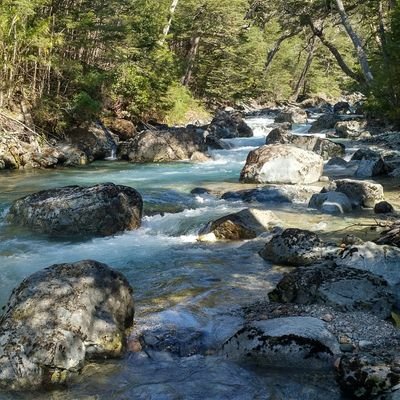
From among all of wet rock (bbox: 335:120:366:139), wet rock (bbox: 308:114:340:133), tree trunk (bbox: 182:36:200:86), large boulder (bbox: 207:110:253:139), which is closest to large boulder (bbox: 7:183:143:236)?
large boulder (bbox: 207:110:253:139)

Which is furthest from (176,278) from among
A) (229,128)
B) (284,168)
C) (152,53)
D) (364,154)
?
(229,128)

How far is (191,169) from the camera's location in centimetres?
1512

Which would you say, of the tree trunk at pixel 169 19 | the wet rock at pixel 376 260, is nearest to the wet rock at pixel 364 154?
the wet rock at pixel 376 260

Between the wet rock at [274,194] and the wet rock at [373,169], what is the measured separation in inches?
96.4

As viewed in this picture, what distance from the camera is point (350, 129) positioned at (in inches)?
804

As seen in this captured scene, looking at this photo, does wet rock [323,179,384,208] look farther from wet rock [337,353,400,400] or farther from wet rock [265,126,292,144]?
wet rock [265,126,292,144]

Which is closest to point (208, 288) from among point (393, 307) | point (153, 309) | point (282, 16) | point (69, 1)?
point (153, 309)

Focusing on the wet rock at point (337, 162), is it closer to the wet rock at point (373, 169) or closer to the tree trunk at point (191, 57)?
the wet rock at point (373, 169)

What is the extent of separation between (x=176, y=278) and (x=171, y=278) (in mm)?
61

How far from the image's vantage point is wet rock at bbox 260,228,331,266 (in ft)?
20.6

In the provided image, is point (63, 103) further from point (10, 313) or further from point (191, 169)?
point (10, 313)

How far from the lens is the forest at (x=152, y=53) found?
16078 millimetres

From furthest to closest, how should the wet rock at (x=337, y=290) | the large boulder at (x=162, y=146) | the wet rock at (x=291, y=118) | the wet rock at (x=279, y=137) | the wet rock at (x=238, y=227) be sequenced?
the wet rock at (x=291, y=118)
the wet rock at (x=279, y=137)
the large boulder at (x=162, y=146)
the wet rock at (x=238, y=227)
the wet rock at (x=337, y=290)

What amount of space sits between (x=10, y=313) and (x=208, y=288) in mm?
2181
